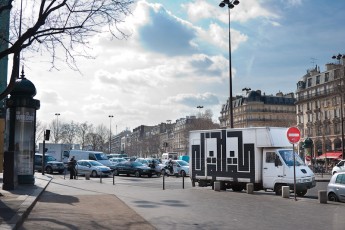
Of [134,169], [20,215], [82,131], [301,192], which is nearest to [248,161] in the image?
[301,192]

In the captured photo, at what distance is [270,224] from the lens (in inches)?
445

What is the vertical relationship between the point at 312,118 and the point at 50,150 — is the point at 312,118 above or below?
above

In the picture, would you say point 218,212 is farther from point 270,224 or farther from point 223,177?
point 223,177

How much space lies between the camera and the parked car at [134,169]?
3772 centimetres

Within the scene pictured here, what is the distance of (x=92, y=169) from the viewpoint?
3644 centimetres

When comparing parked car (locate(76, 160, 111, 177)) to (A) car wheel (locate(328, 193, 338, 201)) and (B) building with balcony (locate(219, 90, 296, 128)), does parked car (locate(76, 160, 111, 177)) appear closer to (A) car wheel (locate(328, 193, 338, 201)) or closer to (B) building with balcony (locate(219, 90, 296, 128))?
(A) car wheel (locate(328, 193, 338, 201))

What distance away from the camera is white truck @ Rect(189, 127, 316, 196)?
20.0 metres

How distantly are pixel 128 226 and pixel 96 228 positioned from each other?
774mm

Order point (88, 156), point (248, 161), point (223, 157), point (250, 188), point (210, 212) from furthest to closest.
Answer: point (88, 156) → point (223, 157) → point (248, 161) → point (250, 188) → point (210, 212)

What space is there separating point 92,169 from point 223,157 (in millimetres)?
16957

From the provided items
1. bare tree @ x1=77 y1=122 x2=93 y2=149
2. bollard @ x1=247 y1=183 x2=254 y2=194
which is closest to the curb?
bollard @ x1=247 y1=183 x2=254 y2=194

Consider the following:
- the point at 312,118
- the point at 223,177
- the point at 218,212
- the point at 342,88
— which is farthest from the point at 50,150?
the point at 312,118

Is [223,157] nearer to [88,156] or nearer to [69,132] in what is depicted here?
[88,156]

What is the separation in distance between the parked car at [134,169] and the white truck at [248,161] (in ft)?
46.8
